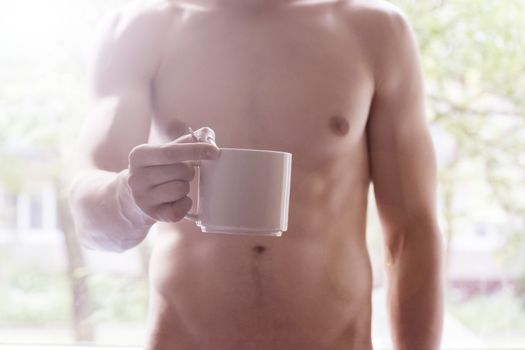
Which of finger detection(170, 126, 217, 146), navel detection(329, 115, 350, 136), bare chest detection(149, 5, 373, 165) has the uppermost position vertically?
bare chest detection(149, 5, 373, 165)

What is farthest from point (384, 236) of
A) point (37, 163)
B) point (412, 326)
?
point (37, 163)

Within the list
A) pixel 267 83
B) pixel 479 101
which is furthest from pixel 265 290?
pixel 479 101

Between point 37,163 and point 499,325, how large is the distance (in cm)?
130

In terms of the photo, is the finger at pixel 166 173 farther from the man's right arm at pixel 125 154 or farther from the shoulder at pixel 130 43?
the shoulder at pixel 130 43

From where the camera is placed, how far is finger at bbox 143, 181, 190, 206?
26.6 inches

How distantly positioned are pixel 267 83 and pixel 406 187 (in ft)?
0.92

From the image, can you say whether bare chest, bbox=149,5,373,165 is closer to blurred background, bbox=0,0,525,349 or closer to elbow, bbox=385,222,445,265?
elbow, bbox=385,222,445,265

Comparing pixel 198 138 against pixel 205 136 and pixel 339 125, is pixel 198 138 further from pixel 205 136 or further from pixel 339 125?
pixel 339 125


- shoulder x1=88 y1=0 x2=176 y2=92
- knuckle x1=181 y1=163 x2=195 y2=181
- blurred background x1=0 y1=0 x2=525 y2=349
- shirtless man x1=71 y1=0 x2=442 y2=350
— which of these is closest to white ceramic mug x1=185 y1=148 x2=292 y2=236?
knuckle x1=181 y1=163 x2=195 y2=181

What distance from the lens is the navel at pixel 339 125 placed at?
100 cm

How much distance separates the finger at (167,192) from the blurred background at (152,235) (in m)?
0.97

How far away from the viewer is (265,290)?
99cm

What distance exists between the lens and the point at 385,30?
1.05 meters

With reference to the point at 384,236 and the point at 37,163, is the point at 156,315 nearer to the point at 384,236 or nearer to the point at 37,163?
the point at 384,236
